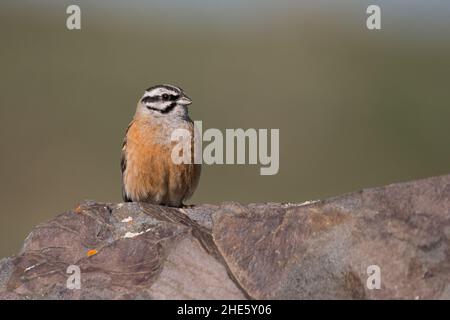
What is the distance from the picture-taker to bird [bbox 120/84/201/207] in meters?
15.4

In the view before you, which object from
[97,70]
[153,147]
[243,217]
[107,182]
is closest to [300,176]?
[107,182]

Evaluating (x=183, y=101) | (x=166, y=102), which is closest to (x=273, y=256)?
(x=183, y=101)

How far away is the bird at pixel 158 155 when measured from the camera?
15.4m

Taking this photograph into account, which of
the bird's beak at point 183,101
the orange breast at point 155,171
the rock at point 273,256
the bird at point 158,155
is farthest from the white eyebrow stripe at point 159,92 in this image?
the rock at point 273,256

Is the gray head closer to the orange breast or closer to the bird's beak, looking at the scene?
the bird's beak

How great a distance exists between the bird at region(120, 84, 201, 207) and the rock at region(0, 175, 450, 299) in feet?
9.49

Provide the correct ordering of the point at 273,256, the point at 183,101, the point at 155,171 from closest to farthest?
1. the point at 273,256
2. the point at 155,171
3. the point at 183,101

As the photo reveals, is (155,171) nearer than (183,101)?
Yes

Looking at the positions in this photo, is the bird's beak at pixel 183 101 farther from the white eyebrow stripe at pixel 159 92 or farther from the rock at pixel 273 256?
the rock at pixel 273 256

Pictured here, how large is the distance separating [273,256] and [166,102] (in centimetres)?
550

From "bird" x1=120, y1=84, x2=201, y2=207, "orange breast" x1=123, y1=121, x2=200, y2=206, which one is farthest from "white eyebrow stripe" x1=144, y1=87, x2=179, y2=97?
"orange breast" x1=123, y1=121, x2=200, y2=206

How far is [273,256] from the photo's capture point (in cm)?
1124

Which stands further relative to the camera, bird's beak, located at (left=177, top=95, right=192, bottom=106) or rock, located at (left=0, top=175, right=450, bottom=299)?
bird's beak, located at (left=177, top=95, right=192, bottom=106)

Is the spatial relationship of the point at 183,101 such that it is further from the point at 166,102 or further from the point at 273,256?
the point at 273,256
